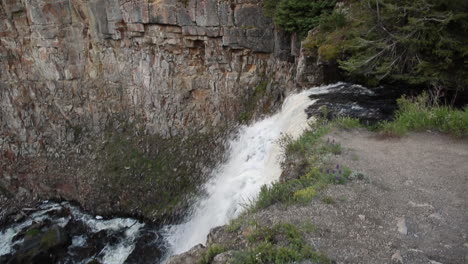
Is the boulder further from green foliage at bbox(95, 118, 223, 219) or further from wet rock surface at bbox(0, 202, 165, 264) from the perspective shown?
green foliage at bbox(95, 118, 223, 219)

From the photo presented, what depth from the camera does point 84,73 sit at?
68.6 feet

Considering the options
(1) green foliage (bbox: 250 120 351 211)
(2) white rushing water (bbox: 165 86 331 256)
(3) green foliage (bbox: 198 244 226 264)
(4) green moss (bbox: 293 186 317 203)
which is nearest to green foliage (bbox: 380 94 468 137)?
(1) green foliage (bbox: 250 120 351 211)

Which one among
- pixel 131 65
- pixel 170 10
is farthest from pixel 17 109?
pixel 170 10

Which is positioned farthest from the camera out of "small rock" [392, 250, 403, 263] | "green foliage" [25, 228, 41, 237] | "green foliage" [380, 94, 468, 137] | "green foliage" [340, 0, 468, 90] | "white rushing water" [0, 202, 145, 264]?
"green foliage" [25, 228, 41, 237]

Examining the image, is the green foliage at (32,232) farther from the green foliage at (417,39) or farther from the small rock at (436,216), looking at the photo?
the small rock at (436,216)

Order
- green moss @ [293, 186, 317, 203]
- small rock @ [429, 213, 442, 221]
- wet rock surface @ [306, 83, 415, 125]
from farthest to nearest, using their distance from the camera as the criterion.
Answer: wet rock surface @ [306, 83, 415, 125] → green moss @ [293, 186, 317, 203] → small rock @ [429, 213, 442, 221]

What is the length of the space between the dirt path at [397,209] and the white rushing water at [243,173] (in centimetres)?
276

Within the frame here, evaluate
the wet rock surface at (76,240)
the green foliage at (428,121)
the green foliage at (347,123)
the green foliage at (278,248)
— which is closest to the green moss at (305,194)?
the green foliage at (278,248)

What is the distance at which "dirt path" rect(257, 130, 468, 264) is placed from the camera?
4699 mm

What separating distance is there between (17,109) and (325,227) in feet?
69.2

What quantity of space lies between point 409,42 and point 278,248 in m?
6.37

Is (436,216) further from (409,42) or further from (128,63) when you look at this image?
(128,63)

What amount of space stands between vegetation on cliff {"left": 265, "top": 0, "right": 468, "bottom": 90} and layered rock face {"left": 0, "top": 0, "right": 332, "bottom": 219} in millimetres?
4734

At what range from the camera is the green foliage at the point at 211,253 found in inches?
197
